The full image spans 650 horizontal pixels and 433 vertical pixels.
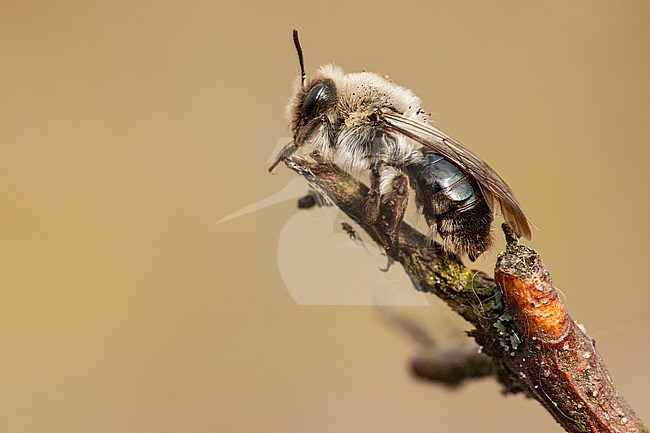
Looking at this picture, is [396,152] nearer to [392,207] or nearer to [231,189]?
[392,207]

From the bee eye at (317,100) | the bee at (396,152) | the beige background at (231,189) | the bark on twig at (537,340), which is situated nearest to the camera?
the bark on twig at (537,340)

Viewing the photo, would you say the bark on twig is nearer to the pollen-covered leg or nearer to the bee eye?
the pollen-covered leg

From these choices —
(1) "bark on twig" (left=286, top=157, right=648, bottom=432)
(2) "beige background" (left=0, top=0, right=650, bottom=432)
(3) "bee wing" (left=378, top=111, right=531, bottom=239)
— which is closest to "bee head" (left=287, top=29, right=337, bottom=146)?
(3) "bee wing" (left=378, top=111, right=531, bottom=239)

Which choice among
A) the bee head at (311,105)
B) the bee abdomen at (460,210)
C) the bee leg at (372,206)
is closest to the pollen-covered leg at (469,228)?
the bee abdomen at (460,210)

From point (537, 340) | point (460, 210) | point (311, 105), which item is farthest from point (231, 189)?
point (537, 340)

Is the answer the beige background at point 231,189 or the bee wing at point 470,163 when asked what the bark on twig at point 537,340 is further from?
the beige background at point 231,189

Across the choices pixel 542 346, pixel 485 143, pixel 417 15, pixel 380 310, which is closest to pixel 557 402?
pixel 542 346

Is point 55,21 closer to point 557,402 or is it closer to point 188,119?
point 188,119
